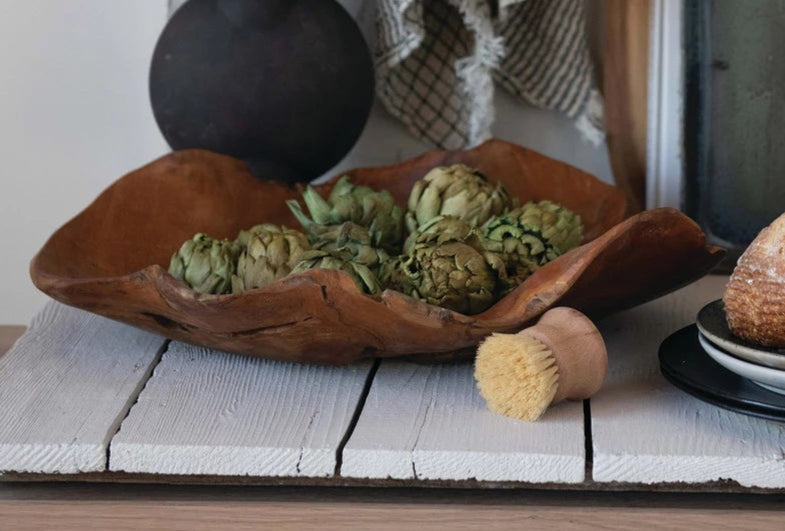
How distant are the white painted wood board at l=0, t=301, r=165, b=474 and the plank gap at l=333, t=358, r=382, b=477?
149 mm

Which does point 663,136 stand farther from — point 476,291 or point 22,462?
point 22,462

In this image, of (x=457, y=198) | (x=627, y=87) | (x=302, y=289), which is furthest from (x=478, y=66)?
(x=302, y=289)

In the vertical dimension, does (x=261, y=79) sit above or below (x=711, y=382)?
A: above

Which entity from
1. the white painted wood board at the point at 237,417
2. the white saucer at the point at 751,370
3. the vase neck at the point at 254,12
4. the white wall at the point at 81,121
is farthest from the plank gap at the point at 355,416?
the white wall at the point at 81,121

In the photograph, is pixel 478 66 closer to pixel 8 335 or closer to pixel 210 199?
pixel 210 199

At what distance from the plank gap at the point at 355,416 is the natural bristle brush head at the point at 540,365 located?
0.08 meters

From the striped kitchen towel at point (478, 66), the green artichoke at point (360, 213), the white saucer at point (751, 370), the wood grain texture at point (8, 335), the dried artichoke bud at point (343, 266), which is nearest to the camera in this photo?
the white saucer at point (751, 370)

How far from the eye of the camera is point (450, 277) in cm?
86

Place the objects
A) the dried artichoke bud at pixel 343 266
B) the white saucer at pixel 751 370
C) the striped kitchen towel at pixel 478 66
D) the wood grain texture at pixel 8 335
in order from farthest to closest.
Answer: the striped kitchen towel at pixel 478 66
the wood grain texture at pixel 8 335
the dried artichoke bud at pixel 343 266
the white saucer at pixel 751 370

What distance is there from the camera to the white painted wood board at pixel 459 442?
0.74 meters

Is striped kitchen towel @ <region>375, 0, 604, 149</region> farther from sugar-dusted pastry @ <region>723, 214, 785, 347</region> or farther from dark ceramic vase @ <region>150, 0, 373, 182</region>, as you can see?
sugar-dusted pastry @ <region>723, 214, 785, 347</region>

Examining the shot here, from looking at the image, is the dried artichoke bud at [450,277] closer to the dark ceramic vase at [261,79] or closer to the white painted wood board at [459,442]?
the white painted wood board at [459,442]

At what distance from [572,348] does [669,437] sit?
0.27ft

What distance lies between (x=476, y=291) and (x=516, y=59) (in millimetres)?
488
